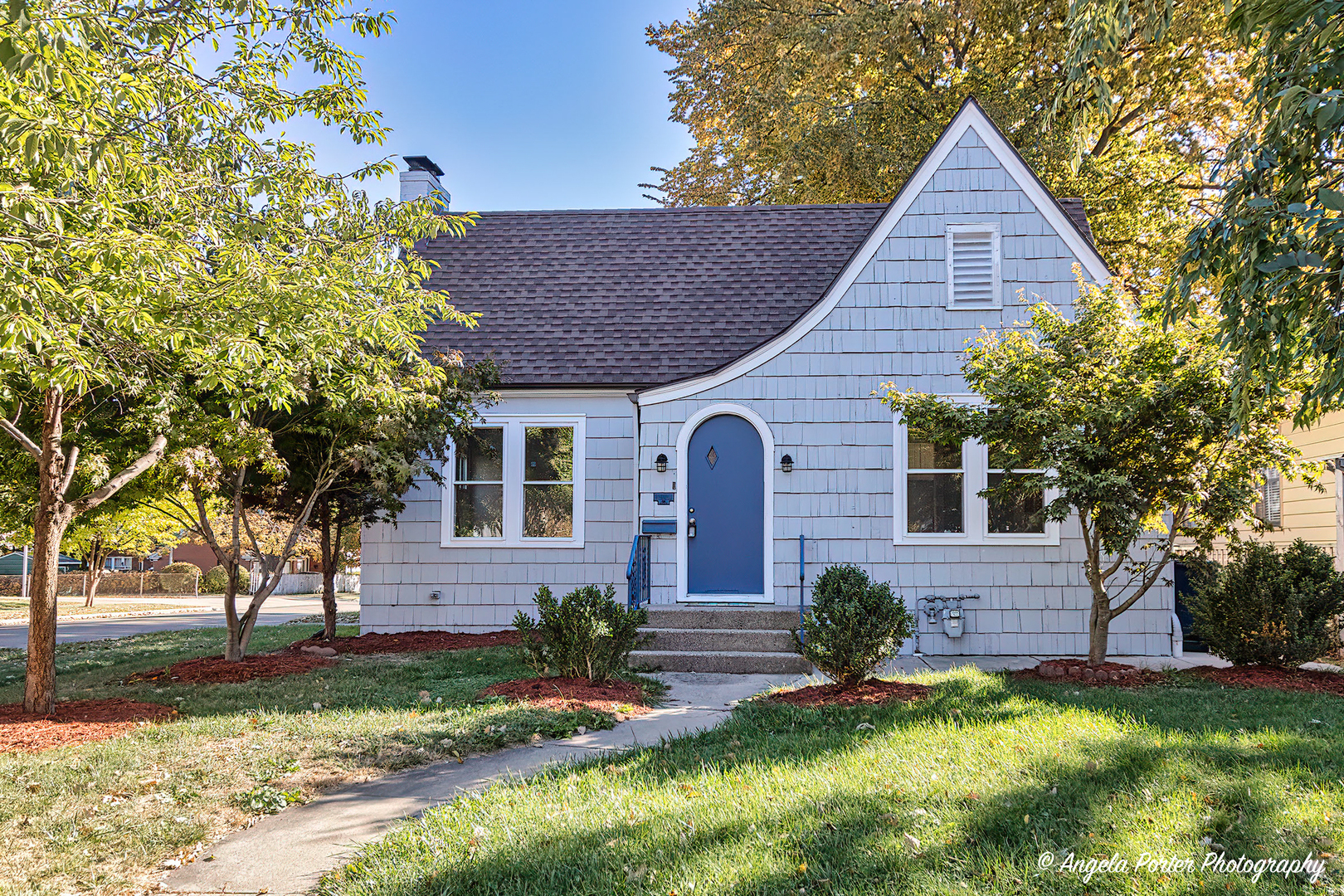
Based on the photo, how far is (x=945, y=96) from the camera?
1872cm

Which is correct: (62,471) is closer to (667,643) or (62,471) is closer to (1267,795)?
(667,643)

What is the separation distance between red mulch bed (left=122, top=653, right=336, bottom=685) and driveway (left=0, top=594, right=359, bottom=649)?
784cm

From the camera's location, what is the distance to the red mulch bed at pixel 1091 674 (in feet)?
25.7

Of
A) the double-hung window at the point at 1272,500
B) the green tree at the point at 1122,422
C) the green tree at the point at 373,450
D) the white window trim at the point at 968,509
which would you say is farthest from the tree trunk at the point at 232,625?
the double-hung window at the point at 1272,500

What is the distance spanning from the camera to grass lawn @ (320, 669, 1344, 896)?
344 centimetres

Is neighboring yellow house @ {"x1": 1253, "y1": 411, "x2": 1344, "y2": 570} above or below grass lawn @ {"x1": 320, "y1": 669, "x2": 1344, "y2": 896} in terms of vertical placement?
above

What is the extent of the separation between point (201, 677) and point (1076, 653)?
9999 millimetres

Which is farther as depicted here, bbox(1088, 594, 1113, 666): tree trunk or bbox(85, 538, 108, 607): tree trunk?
bbox(85, 538, 108, 607): tree trunk

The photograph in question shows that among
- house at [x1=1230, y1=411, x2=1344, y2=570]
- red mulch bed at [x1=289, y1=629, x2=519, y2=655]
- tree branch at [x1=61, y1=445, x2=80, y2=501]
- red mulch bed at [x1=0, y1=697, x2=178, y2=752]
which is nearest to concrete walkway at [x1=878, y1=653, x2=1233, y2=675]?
house at [x1=1230, y1=411, x2=1344, y2=570]

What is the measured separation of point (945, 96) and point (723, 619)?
1480 centimetres

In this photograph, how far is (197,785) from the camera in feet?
15.8

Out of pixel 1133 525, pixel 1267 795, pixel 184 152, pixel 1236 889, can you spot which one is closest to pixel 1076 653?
pixel 1133 525

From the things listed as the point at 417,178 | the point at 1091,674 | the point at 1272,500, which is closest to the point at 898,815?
the point at 1091,674

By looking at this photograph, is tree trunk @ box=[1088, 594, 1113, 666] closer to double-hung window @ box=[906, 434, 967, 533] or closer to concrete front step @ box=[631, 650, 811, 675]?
double-hung window @ box=[906, 434, 967, 533]
